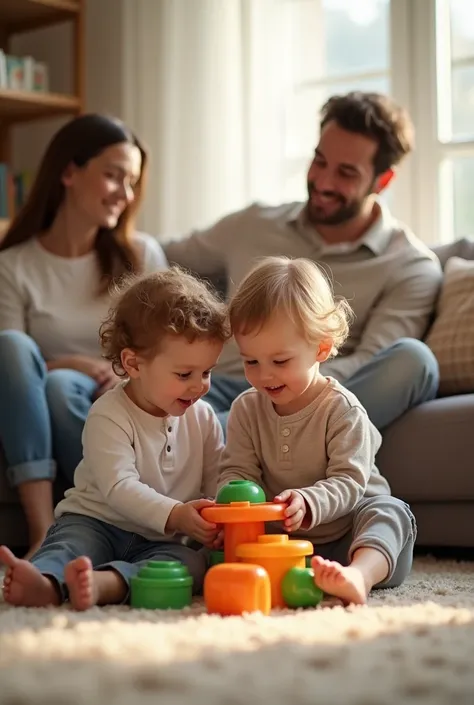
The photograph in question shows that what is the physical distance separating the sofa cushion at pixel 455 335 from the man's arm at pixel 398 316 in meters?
0.04

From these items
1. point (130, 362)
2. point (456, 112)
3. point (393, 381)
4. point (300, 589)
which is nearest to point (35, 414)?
point (130, 362)

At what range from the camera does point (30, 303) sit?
2.60 metres

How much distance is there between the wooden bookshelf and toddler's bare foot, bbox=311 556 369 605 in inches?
105

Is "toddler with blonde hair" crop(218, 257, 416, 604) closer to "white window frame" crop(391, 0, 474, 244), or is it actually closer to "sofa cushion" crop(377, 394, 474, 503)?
"sofa cushion" crop(377, 394, 474, 503)

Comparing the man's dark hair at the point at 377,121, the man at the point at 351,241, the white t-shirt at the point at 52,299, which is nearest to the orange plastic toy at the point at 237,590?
the man at the point at 351,241

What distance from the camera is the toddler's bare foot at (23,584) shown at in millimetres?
1539

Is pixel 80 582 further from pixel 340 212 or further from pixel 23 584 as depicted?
pixel 340 212

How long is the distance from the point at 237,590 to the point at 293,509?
0.57 feet

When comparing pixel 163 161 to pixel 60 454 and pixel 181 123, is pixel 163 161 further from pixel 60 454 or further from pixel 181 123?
pixel 60 454

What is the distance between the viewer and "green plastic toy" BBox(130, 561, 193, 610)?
156 centimetres

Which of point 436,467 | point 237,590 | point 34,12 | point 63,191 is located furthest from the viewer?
point 34,12

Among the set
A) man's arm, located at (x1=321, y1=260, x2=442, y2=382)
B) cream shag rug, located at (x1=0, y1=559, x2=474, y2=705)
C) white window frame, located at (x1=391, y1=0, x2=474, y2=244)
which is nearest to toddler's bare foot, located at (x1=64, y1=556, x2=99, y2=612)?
cream shag rug, located at (x1=0, y1=559, x2=474, y2=705)

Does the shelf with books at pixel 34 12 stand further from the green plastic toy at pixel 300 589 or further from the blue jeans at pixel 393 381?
the green plastic toy at pixel 300 589

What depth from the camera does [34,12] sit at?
13.2 ft
